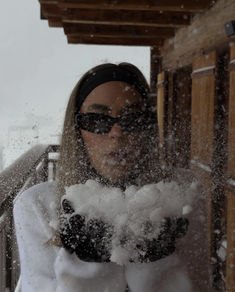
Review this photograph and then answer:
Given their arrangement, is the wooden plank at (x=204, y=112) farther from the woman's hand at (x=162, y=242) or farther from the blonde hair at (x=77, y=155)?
the woman's hand at (x=162, y=242)

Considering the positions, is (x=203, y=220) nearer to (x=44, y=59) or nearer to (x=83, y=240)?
(x=83, y=240)

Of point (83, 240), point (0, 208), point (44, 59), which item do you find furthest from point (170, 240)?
point (44, 59)

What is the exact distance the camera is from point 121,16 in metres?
4.53

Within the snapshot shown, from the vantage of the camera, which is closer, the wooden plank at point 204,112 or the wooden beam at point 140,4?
the wooden beam at point 140,4

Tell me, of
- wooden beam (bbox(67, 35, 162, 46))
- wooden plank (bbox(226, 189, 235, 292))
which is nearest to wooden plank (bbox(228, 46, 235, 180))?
wooden plank (bbox(226, 189, 235, 292))

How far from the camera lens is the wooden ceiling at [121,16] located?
3.86 m

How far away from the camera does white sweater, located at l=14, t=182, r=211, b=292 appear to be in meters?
1.20

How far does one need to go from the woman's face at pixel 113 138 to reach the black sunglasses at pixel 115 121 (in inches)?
0.6

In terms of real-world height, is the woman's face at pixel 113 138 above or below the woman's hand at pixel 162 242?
above

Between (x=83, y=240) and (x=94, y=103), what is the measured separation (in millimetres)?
467

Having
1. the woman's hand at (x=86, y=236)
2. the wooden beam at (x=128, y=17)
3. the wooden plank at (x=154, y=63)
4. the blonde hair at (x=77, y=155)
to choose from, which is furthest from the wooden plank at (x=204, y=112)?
the woman's hand at (x=86, y=236)

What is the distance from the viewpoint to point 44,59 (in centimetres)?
9069

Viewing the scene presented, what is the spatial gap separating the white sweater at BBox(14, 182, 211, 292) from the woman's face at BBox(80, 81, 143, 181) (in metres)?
0.28

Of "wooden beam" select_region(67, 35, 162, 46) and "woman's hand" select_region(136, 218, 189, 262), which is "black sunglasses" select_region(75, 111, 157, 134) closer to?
"woman's hand" select_region(136, 218, 189, 262)
